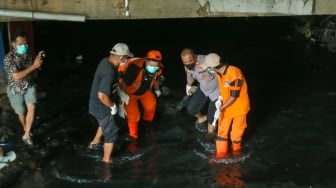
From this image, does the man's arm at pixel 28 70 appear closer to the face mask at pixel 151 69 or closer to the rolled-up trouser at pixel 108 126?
the rolled-up trouser at pixel 108 126

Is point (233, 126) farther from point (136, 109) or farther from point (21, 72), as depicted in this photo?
point (21, 72)

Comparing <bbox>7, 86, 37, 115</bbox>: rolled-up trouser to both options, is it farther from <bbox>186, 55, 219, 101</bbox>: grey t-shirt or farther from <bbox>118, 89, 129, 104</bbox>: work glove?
<bbox>186, 55, 219, 101</bbox>: grey t-shirt

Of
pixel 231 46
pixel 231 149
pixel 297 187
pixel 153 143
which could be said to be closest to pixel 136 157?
pixel 153 143

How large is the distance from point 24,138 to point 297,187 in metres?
4.79

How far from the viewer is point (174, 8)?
9.21 m

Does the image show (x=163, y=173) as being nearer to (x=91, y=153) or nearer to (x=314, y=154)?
(x=91, y=153)

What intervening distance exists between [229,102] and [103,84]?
208 cm

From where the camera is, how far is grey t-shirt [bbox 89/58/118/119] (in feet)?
24.4

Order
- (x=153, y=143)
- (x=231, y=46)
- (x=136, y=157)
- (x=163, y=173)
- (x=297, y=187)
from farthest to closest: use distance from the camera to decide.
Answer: (x=231, y=46), (x=153, y=143), (x=136, y=157), (x=163, y=173), (x=297, y=187)

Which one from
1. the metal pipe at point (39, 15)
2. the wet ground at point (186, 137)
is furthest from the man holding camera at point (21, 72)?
the wet ground at point (186, 137)

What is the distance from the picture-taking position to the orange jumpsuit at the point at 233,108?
795 centimetres

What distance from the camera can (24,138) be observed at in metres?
8.85

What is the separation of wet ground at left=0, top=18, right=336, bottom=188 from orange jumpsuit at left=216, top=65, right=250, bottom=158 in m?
0.32

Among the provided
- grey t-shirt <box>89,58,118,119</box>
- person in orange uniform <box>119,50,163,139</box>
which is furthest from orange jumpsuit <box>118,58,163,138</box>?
grey t-shirt <box>89,58,118,119</box>
